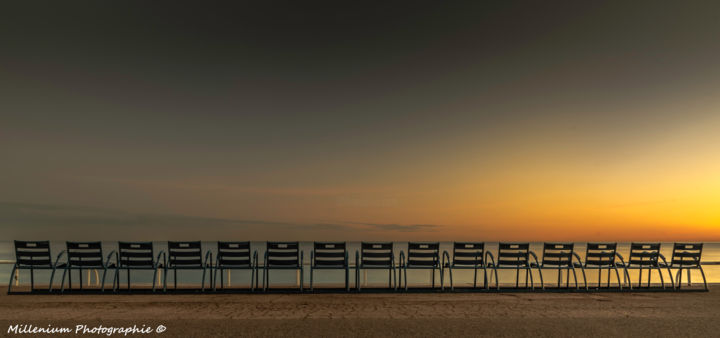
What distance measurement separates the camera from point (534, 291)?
8734 mm

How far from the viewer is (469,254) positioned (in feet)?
29.6

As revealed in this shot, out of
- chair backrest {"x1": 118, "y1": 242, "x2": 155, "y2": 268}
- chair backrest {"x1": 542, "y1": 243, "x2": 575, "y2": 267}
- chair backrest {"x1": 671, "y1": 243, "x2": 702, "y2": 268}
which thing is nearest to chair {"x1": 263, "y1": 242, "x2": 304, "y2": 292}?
chair backrest {"x1": 118, "y1": 242, "x2": 155, "y2": 268}

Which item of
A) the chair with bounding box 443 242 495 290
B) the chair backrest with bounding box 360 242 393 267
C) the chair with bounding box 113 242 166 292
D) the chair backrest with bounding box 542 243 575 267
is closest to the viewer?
the chair with bounding box 113 242 166 292

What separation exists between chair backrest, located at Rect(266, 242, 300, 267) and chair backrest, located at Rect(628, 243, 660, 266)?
21.7 feet

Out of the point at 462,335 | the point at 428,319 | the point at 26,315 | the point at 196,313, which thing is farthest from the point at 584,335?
the point at 26,315

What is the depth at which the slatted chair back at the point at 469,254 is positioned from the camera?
352 inches

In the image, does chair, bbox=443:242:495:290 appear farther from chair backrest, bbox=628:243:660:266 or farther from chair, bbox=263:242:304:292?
chair backrest, bbox=628:243:660:266

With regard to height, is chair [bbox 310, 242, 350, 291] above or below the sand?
above

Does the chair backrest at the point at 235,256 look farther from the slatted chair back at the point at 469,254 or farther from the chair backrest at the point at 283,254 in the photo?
the slatted chair back at the point at 469,254

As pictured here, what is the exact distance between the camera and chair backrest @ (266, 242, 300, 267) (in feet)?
28.2

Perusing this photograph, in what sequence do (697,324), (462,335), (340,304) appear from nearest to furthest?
(462,335) → (697,324) → (340,304)

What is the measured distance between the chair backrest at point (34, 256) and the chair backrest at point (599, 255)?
10.0 meters

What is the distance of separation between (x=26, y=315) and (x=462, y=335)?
17.8 ft

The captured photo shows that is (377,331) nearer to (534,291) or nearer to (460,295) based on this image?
(460,295)
